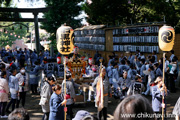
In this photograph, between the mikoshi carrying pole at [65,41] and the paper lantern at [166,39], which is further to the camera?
the mikoshi carrying pole at [65,41]

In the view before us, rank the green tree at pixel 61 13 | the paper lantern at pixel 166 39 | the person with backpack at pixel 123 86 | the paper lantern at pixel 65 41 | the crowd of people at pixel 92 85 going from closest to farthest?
the crowd of people at pixel 92 85 → the paper lantern at pixel 166 39 → the paper lantern at pixel 65 41 → the person with backpack at pixel 123 86 → the green tree at pixel 61 13

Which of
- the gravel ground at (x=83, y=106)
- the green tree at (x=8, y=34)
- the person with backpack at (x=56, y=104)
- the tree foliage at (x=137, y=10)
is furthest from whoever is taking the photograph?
the green tree at (x=8, y=34)

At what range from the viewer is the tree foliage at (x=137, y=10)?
21.3 meters

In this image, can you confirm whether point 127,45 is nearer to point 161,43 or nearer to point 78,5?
point 78,5

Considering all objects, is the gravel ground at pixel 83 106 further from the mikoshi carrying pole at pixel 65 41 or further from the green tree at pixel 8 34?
the green tree at pixel 8 34

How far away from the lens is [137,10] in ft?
75.7

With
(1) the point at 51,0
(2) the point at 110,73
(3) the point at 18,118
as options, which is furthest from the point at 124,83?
(1) the point at 51,0

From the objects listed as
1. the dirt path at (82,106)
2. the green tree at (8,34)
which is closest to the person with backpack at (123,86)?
the dirt path at (82,106)

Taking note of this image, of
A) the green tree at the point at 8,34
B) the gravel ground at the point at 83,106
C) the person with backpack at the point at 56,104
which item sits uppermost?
the green tree at the point at 8,34

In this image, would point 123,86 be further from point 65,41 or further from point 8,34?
point 8,34

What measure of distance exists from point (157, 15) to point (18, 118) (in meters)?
20.4

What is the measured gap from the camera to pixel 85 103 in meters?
10.0

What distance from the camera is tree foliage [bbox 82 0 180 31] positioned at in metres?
21.3

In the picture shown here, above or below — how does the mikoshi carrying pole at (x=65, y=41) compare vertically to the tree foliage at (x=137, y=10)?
below
